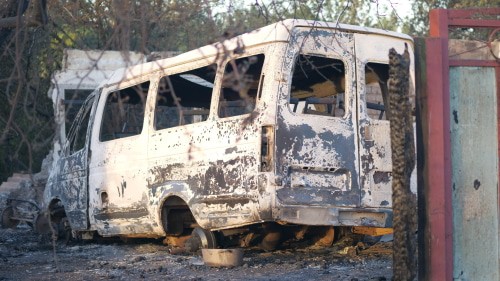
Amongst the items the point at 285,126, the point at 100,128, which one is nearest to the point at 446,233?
the point at 285,126

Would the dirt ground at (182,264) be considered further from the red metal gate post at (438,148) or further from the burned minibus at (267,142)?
the red metal gate post at (438,148)

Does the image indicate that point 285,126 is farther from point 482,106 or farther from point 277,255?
point 482,106

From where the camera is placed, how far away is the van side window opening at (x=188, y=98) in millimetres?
10188

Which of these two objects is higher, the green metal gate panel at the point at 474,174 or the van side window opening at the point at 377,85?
the van side window opening at the point at 377,85

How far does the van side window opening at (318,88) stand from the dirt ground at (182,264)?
5.26ft

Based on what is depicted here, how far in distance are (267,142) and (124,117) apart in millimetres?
2829

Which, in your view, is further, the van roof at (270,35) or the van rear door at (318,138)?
the van rear door at (318,138)

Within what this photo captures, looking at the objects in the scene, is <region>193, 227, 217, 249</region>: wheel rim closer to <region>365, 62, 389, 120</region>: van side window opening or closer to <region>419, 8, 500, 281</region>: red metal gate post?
<region>365, 62, 389, 120</region>: van side window opening

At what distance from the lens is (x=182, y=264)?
9.99 metres

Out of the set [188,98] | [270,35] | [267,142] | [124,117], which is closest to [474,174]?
[267,142]

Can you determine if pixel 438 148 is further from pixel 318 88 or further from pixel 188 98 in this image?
pixel 188 98

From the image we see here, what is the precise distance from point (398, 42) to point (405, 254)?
4.10 meters

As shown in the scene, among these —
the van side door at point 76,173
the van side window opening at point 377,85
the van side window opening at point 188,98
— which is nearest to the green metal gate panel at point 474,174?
the van side window opening at point 377,85

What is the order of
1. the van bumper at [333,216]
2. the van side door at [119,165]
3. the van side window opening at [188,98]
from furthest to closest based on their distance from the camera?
1. the van side door at [119,165]
2. the van side window opening at [188,98]
3. the van bumper at [333,216]
